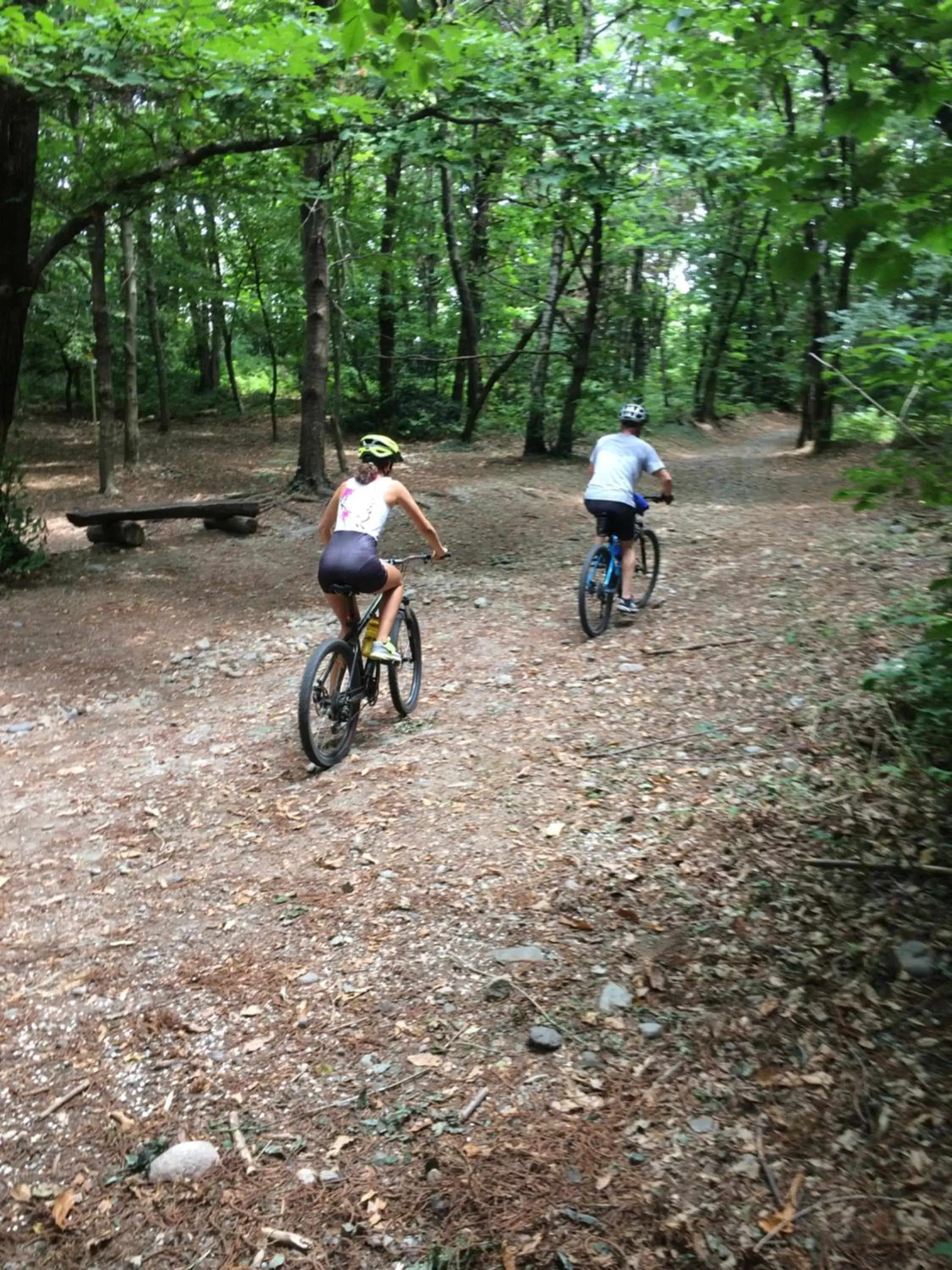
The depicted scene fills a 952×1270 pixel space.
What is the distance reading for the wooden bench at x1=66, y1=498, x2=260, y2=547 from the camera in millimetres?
10719

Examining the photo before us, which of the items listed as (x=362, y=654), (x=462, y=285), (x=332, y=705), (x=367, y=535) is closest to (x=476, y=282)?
(x=462, y=285)

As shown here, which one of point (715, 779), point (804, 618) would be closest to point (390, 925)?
point (715, 779)

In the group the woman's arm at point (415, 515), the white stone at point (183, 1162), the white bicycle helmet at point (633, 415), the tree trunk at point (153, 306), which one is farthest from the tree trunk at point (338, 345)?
the white stone at point (183, 1162)

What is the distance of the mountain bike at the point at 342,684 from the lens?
511 centimetres

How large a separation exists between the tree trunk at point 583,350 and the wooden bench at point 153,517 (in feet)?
25.3

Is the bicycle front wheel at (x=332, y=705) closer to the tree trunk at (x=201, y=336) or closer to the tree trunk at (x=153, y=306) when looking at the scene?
the tree trunk at (x=153, y=306)

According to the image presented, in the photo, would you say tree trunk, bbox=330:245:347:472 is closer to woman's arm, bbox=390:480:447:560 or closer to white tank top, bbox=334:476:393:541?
woman's arm, bbox=390:480:447:560

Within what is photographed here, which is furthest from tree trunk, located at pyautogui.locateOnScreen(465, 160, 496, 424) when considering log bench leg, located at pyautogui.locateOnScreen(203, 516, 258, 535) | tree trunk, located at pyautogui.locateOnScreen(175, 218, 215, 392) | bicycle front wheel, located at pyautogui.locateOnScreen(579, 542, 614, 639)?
bicycle front wheel, located at pyautogui.locateOnScreen(579, 542, 614, 639)

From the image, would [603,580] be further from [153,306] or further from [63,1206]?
[153,306]

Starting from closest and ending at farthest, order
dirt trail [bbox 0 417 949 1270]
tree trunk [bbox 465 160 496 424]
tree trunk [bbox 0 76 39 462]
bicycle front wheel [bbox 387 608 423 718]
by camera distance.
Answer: dirt trail [bbox 0 417 949 1270] → bicycle front wheel [bbox 387 608 423 718] → tree trunk [bbox 0 76 39 462] → tree trunk [bbox 465 160 496 424]

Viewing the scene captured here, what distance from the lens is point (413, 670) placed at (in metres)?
6.61

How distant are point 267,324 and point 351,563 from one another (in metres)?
16.1

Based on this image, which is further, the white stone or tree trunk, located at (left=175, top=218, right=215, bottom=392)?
tree trunk, located at (left=175, top=218, right=215, bottom=392)

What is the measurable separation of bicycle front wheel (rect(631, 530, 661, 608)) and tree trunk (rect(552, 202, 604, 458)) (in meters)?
9.01
